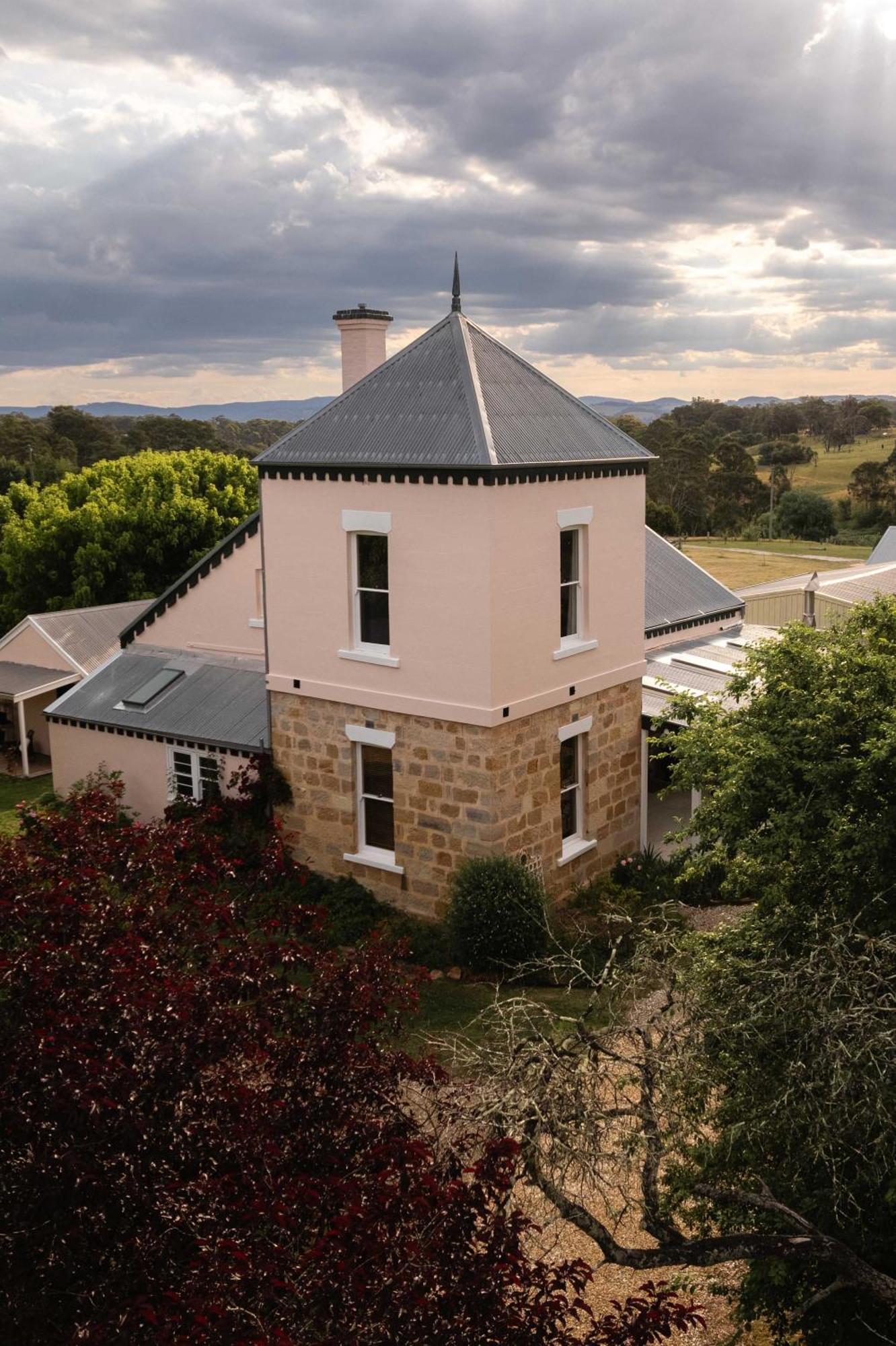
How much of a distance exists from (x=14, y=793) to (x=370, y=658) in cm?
1250

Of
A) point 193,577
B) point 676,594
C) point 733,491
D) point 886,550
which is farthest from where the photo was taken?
point 733,491

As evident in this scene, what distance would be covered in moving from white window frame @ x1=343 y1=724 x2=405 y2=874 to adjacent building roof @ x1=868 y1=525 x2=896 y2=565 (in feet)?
91.9

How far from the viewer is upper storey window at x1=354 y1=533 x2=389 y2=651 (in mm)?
17172

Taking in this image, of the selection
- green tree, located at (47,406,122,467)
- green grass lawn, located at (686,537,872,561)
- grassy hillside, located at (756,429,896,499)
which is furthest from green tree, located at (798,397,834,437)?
green tree, located at (47,406,122,467)

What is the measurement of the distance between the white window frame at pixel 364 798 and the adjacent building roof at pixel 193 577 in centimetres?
488

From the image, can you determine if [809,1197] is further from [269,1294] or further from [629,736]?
[629,736]

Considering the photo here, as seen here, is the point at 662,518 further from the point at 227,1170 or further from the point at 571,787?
the point at 227,1170

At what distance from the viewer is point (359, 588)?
57.1 feet

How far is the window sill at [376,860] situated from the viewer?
1741 cm

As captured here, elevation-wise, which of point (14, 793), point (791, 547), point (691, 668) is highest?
point (691, 668)

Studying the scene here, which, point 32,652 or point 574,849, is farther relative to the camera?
point 32,652

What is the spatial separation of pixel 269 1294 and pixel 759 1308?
15.4 ft

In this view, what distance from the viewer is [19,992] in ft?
23.5

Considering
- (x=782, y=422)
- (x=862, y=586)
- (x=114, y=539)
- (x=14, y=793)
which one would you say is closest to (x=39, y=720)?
(x=14, y=793)
